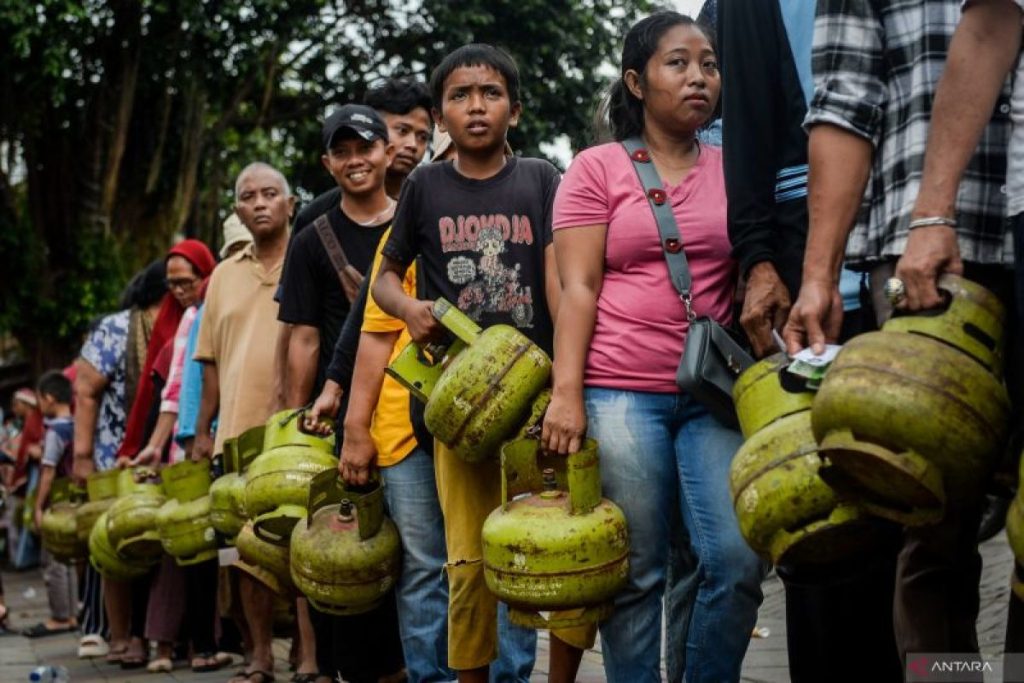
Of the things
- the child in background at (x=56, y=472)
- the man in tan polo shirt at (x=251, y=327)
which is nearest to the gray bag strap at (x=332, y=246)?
the man in tan polo shirt at (x=251, y=327)

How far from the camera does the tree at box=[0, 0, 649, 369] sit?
16.9m

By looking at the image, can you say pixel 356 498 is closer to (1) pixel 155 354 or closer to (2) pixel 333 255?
(2) pixel 333 255

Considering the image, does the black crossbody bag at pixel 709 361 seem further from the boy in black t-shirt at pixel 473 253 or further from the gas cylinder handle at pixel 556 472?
the boy in black t-shirt at pixel 473 253

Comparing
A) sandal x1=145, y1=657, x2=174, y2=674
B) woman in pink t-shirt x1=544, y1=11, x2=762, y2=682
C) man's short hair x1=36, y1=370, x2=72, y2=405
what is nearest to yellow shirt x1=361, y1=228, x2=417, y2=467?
woman in pink t-shirt x1=544, y1=11, x2=762, y2=682

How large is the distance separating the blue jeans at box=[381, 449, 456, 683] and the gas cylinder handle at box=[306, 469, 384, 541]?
0.07 m

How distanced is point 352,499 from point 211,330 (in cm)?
246

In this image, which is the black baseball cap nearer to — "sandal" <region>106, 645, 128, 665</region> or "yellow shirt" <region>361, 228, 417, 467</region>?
"yellow shirt" <region>361, 228, 417, 467</region>

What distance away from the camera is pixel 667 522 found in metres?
4.06

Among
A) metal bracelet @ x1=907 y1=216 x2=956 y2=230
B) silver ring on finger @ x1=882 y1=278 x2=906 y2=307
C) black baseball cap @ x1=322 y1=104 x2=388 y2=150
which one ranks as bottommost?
silver ring on finger @ x1=882 y1=278 x2=906 y2=307

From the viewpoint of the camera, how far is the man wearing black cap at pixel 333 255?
19.3 feet

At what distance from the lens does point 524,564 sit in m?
3.89

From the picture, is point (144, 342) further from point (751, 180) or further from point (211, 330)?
point (751, 180)

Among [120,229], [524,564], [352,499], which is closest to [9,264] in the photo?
[120,229]

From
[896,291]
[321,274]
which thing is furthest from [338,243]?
[896,291]
